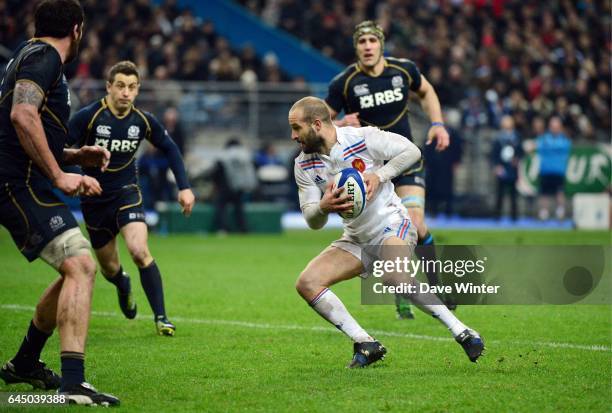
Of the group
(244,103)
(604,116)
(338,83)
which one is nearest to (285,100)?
(244,103)

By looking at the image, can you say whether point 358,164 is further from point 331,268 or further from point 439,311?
point 439,311

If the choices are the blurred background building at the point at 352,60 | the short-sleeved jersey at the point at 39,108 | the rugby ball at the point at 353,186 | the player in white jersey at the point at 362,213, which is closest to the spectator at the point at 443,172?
the blurred background building at the point at 352,60

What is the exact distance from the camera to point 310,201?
7.89 metres

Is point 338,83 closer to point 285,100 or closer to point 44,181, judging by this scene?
point 44,181

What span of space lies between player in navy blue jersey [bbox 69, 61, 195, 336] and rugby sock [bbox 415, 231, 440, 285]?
2481 millimetres

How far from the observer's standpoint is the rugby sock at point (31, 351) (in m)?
7.33

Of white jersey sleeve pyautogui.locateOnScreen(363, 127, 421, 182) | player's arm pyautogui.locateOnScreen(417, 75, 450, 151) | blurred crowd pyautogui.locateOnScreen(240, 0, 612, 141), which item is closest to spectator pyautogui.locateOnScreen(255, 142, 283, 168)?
blurred crowd pyautogui.locateOnScreen(240, 0, 612, 141)

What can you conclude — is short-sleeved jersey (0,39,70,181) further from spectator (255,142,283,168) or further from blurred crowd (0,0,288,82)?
spectator (255,142,283,168)

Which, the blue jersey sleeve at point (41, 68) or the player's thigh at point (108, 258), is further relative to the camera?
the player's thigh at point (108, 258)

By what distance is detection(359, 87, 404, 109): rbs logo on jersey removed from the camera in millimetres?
11141

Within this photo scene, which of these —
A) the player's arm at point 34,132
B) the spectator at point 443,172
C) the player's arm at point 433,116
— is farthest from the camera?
the spectator at point 443,172

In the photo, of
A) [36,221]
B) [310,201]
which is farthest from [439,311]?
[36,221]

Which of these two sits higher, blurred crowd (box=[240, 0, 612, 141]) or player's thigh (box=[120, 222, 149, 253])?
blurred crowd (box=[240, 0, 612, 141])

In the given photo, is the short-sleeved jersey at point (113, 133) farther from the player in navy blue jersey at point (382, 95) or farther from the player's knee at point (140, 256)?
the player in navy blue jersey at point (382, 95)
